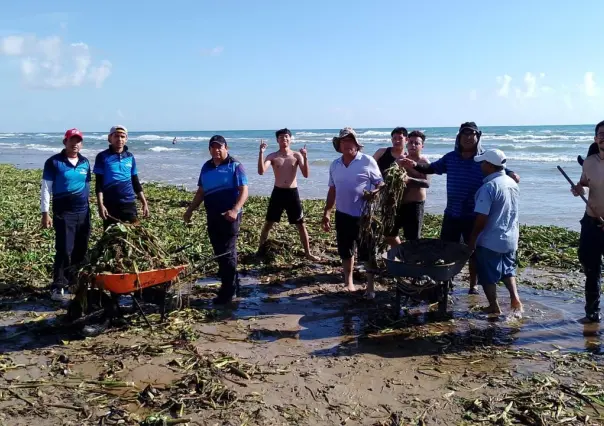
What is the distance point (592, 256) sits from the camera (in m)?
5.73

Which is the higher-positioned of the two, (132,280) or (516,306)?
(132,280)

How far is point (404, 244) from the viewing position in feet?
20.7

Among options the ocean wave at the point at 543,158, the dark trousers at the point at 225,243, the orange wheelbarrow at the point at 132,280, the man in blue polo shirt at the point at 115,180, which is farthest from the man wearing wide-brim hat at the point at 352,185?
the ocean wave at the point at 543,158

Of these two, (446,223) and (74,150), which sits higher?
(74,150)

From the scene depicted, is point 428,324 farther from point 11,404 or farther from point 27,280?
point 27,280

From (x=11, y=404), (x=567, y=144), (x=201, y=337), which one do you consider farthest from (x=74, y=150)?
(x=567, y=144)

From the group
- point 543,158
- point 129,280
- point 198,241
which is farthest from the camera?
point 543,158

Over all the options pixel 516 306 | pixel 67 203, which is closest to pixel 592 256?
pixel 516 306

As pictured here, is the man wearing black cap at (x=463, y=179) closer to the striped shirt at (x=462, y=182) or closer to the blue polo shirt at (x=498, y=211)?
the striped shirt at (x=462, y=182)

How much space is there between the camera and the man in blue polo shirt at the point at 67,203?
20.4 ft

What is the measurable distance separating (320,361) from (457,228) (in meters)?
2.64

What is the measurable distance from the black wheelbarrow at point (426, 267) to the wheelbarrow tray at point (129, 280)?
2.43 metres

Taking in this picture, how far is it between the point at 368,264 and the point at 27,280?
15.3ft

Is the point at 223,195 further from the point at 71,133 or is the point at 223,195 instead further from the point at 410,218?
the point at 410,218
